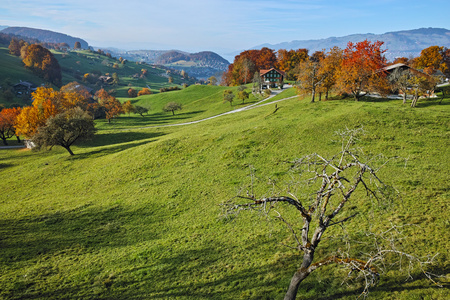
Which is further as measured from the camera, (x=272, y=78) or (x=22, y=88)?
(x=22, y=88)

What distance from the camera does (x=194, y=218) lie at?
19.5 metres

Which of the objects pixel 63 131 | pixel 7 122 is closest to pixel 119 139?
pixel 63 131

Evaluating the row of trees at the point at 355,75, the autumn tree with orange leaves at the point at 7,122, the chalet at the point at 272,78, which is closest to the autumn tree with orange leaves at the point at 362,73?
the row of trees at the point at 355,75

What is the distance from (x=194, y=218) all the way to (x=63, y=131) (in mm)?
36369

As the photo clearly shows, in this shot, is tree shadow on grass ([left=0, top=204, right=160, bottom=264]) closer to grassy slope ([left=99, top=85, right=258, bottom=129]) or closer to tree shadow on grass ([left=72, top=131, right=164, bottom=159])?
tree shadow on grass ([left=72, top=131, right=164, bottom=159])

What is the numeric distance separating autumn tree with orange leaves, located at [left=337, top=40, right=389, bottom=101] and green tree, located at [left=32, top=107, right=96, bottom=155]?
1949 inches

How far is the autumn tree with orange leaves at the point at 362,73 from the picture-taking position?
44156 mm

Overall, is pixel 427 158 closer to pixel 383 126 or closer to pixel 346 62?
pixel 383 126

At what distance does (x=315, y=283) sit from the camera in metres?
11.3

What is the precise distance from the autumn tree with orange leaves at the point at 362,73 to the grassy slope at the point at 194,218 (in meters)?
9.67

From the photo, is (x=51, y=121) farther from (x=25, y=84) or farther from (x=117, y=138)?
(x=25, y=84)

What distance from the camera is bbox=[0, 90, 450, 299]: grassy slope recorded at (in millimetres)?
12625

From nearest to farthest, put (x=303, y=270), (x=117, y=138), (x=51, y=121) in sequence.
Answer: (x=303, y=270) → (x=51, y=121) → (x=117, y=138)

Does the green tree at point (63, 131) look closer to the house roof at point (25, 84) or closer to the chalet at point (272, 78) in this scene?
the chalet at point (272, 78)
